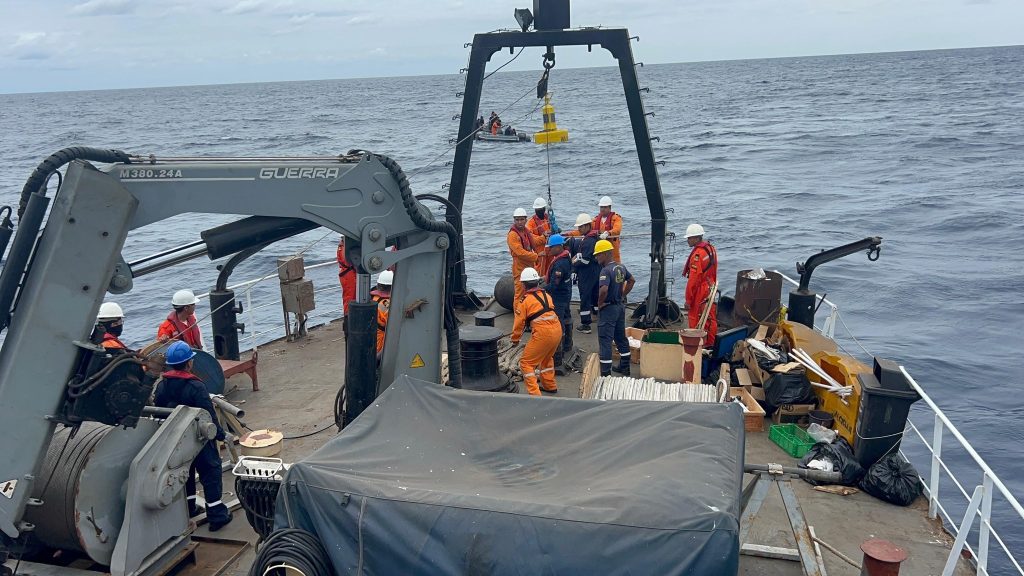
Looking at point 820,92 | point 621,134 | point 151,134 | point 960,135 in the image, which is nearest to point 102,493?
point 960,135

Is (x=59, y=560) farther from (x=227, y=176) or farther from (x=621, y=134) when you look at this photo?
(x=621, y=134)

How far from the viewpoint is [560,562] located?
425 cm

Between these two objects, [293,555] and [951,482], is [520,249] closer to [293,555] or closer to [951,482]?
[951,482]

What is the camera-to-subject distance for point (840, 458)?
7.59 m

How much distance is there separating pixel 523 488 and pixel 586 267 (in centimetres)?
629

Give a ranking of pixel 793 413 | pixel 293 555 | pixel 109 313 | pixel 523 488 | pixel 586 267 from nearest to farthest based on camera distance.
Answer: pixel 293 555 < pixel 523 488 < pixel 109 313 < pixel 793 413 < pixel 586 267

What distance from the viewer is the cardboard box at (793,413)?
8.83 meters

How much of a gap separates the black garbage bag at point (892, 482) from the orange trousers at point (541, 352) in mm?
3438

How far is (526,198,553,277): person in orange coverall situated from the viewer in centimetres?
1264

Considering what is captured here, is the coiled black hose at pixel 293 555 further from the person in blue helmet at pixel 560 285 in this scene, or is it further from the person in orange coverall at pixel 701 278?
the person in orange coverall at pixel 701 278

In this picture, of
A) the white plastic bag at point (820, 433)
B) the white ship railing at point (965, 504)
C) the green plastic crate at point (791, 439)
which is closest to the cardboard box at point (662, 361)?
the green plastic crate at point (791, 439)

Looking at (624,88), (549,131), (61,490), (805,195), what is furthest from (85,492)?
(805,195)

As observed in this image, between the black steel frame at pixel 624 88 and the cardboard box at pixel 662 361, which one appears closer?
the cardboard box at pixel 662 361

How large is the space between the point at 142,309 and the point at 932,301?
64.3 feet
